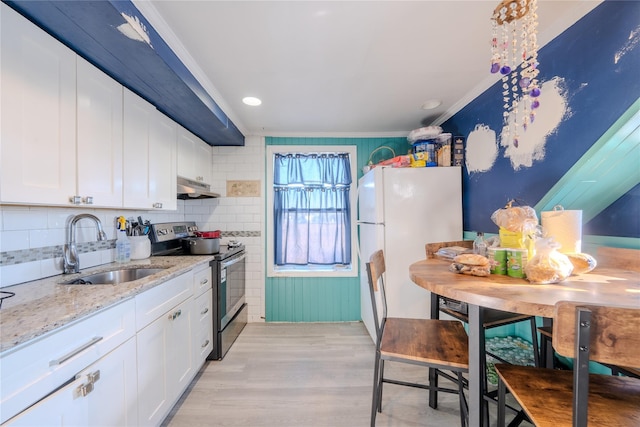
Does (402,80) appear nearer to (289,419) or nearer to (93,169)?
(93,169)

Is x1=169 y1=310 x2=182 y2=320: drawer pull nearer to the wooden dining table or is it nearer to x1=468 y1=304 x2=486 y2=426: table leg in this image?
the wooden dining table

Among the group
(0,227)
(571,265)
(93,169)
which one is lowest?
(571,265)

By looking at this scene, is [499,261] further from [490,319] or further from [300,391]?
[300,391]

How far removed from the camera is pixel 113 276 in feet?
5.36

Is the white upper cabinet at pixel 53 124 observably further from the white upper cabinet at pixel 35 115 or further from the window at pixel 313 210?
the window at pixel 313 210

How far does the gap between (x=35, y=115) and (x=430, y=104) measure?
2.69 metres

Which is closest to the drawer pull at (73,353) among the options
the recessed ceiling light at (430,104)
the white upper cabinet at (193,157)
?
the white upper cabinet at (193,157)

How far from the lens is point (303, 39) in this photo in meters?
1.48

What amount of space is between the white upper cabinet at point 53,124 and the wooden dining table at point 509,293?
5.67 feet

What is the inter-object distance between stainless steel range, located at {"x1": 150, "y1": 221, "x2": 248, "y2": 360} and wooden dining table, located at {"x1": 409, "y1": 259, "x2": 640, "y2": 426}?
1.83 m

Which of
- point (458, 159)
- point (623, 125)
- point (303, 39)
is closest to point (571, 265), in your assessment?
point (623, 125)

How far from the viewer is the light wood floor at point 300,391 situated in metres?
1.59

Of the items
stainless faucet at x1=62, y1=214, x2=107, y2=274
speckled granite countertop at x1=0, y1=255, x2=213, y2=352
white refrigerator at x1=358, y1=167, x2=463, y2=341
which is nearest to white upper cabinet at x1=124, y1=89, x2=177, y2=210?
stainless faucet at x1=62, y1=214, x2=107, y2=274

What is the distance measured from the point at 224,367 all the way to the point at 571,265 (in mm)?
2417
